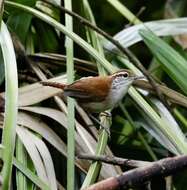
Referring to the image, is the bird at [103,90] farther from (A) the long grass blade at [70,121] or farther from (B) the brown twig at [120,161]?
(B) the brown twig at [120,161]

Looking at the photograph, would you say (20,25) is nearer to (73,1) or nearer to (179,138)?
(73,1)

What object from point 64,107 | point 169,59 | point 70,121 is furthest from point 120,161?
point 169,59

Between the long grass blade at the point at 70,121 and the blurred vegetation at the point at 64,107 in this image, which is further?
the blurred vegetation at the point at 64,107

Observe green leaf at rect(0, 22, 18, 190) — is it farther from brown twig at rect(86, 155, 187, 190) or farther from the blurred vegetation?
brown twig at rect(86, 155, 187, 190)

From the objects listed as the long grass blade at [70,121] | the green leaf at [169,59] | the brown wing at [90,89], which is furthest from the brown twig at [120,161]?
the green leaf at [169,59]

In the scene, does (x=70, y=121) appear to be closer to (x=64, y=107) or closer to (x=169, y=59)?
(x=64, y=107)
